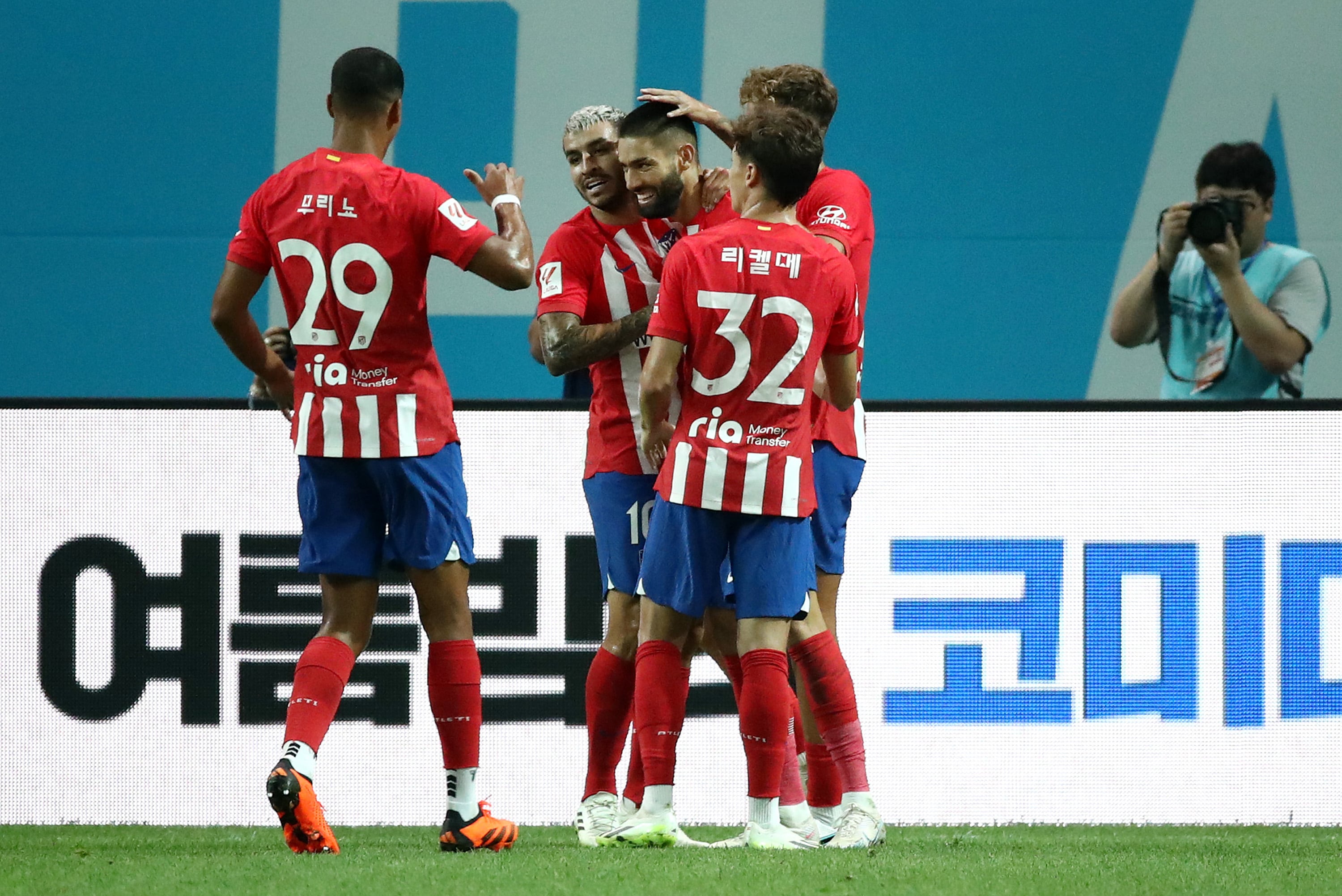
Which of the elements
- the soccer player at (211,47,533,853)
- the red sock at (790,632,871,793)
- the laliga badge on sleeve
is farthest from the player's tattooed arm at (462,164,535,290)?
the laliga badge on sleeve

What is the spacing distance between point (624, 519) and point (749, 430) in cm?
59

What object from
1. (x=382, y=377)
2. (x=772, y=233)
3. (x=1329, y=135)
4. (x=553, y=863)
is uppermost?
(x=1329, y=135)

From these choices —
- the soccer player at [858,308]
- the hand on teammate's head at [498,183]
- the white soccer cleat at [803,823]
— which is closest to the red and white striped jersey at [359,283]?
the hand on teammate's head at [498,183]

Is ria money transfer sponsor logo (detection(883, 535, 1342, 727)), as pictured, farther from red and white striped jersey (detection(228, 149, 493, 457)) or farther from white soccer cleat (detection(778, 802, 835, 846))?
red and white striped jersey (detection(228, 149, 493, 457))

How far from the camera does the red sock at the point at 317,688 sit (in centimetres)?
356

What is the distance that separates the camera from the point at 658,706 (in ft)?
11.8

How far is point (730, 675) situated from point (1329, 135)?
5449 millimetres

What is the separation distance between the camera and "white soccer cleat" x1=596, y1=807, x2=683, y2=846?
143 inches

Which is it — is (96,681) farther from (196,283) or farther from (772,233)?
(196,283)

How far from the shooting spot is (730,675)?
4.03m

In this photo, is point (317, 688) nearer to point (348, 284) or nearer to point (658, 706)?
point (658, 706)

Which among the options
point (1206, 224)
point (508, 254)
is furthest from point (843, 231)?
point (1206, 224)

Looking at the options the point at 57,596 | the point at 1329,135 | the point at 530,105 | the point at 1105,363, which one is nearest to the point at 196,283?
the point at 530,105

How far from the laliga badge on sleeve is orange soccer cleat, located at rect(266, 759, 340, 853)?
358 cm
